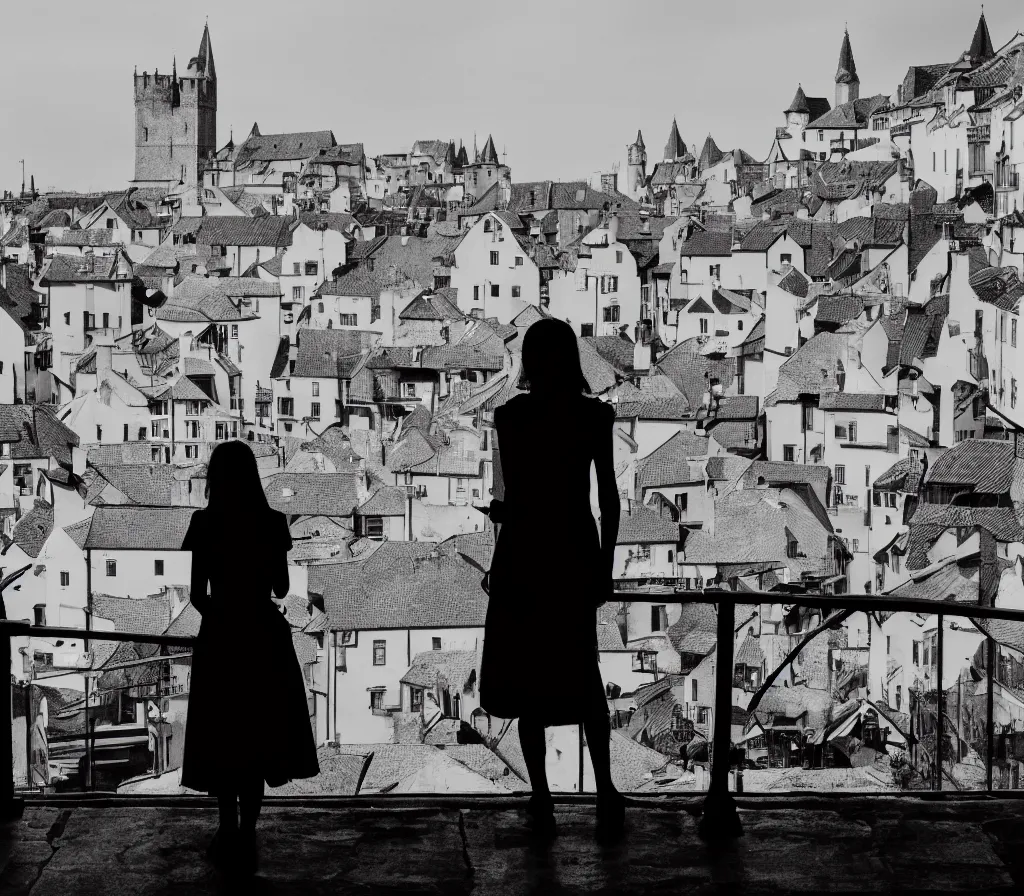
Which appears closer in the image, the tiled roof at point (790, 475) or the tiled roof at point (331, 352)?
the tiled roof at point (790, 475)

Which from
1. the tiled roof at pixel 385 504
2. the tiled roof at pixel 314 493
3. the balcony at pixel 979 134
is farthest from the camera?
the balcony at pixel 979 134

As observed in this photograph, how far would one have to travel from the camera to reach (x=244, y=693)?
3.39 metres

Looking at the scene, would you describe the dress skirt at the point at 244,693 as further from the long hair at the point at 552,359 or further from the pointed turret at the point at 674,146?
the pointed turret at the point at 674,146

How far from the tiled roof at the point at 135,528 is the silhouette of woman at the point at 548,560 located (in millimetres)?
23525

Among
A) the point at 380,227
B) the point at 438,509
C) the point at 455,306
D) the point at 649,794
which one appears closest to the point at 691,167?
the point at 380,227

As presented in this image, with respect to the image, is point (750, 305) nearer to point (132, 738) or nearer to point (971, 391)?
point (971, 391)

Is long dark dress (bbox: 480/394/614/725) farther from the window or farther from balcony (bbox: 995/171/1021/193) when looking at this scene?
balcony (bbox: 995/171/1021/193)

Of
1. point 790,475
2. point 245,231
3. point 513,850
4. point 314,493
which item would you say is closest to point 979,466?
point 790,475

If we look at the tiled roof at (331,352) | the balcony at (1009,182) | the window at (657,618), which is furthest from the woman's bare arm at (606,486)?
the tiled roof at (331,352)

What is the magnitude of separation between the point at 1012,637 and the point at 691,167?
5909 centimetres

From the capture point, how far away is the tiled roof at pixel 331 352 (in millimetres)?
40531

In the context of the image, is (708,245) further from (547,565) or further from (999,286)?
(547,565)

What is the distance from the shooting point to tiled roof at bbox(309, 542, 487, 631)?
2227 cm

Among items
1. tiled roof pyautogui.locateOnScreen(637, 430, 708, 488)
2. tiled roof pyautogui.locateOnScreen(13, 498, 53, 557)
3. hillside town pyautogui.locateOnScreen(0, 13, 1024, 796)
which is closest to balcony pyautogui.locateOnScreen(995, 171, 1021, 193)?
hillside town pyautogui.locateOnScreen(0, 13, 1024, 796)
